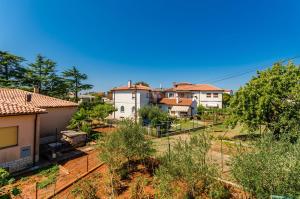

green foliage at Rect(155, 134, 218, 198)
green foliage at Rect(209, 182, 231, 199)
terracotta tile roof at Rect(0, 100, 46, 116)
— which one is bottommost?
green foliage at Rect(209, 182, 231, 199)

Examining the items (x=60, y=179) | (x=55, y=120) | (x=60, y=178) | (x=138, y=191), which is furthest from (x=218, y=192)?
(x=55, y=120)

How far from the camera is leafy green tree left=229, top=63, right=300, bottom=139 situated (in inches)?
716

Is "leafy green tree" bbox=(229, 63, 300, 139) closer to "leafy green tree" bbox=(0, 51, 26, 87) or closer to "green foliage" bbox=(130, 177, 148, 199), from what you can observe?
"green foliage" bbox=(130, 177, 148, 199)

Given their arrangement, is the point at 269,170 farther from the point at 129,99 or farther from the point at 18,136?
the point at 129,99

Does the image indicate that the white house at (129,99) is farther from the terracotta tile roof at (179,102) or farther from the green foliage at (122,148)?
the green foliage at (122,148)

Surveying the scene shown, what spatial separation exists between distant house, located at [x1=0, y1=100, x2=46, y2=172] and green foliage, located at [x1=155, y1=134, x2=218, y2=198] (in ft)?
36.3

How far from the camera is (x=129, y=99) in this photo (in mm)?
41406

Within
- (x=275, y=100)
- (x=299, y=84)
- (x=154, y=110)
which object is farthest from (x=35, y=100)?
(x=299, y=84)

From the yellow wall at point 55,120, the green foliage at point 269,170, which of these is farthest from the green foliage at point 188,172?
the yellow wall at point 55,120

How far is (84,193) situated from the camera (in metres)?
8.66

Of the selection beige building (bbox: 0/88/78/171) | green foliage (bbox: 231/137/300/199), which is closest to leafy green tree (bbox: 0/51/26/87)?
beige building (bbox: 0/88/78/171)

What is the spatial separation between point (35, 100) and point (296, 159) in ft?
76.1

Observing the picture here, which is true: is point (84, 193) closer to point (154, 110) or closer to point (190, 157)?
point (190, 157)

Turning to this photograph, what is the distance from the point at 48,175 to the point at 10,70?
32.5 metres
